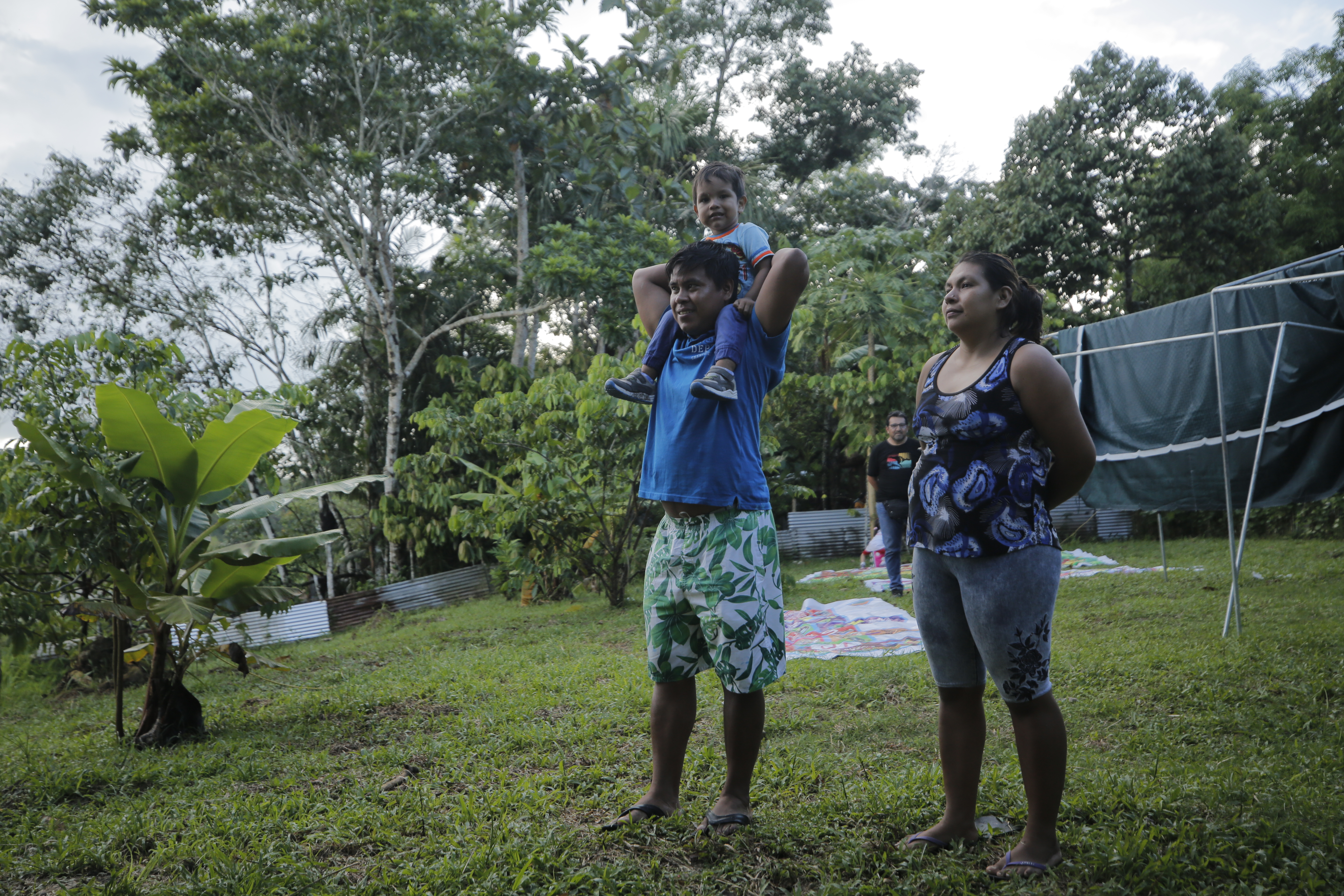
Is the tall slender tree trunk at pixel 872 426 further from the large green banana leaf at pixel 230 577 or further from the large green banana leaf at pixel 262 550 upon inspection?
the large green banana leaf at pixel 230 577

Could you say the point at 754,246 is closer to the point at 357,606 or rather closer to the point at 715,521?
the point at 715,521

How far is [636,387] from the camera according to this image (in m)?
2.61

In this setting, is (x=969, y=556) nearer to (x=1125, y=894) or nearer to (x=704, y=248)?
(x=1125, y=894)

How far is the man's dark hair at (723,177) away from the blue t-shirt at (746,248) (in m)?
0.12

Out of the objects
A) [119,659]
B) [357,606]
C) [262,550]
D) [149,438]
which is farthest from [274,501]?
[357,606]

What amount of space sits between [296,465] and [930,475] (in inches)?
529

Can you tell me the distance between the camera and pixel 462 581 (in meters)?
11.7

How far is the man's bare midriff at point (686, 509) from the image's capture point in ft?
8.03

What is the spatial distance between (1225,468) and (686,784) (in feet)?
14.1

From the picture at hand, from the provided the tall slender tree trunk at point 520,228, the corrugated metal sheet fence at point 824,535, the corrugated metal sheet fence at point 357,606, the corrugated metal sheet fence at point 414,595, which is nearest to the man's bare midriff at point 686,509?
the corrugated metal sheet fence at point 357,606

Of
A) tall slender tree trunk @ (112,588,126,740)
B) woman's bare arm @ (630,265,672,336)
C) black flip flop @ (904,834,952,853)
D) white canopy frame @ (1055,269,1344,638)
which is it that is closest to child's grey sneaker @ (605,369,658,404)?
woman's bare arm @ (630,265,672,336)

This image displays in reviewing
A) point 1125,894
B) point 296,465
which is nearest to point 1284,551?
point 1125,894

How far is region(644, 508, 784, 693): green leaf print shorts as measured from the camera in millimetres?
2389

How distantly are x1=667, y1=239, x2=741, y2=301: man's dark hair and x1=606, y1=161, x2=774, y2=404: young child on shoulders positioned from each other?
2cm
